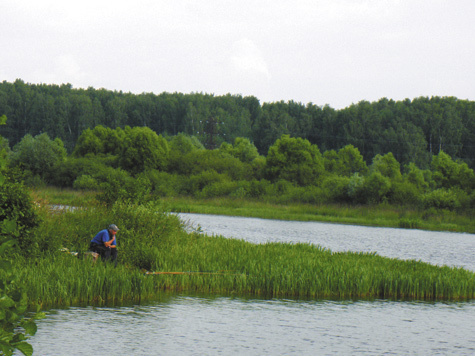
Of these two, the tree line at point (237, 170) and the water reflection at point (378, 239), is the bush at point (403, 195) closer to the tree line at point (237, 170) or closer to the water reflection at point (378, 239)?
the tree line at point (237, 170)

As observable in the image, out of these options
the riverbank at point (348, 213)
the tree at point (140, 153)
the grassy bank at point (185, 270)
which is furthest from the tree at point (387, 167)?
the grassy bank at point (185, 270)

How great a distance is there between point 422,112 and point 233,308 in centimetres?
11414

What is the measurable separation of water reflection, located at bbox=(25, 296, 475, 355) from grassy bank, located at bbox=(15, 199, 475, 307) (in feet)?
2.36

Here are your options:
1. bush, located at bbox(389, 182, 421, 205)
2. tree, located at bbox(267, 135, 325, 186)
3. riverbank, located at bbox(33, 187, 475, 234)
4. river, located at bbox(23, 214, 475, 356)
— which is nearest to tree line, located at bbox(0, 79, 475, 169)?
tree, located at bbox(267, 135, 325, 186)

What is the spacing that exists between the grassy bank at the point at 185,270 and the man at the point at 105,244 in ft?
1.91

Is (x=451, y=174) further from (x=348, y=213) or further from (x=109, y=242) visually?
(x=109, y=242)

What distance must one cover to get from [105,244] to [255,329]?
5893 mm

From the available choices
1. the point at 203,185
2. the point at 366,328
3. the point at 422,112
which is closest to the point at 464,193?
the point at 203,185

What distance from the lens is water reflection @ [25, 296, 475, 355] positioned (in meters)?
12.6

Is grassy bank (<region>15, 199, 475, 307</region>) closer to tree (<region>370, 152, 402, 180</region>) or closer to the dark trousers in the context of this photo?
the dark trousers

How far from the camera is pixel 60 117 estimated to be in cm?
12731

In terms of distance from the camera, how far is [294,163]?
80.2 metres

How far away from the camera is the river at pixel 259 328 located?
41.5 feet

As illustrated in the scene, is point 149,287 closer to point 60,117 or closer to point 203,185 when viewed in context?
point 203,185
